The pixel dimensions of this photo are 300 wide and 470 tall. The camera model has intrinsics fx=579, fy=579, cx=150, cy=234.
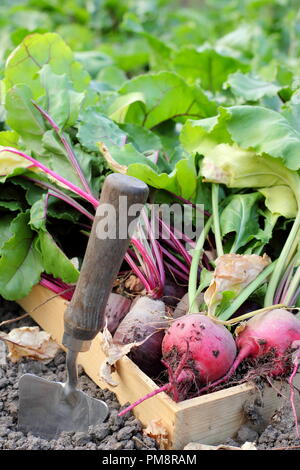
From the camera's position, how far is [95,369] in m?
1.35

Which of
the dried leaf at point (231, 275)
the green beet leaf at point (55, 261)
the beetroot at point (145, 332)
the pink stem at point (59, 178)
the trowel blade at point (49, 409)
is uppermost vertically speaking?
the pink stem at point (59, 178)

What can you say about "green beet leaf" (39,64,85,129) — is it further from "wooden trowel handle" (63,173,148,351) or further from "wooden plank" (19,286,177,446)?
"wooden trowel handle" (63,173,148,351)

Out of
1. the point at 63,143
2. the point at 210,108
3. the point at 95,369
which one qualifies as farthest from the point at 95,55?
the point at 95,369

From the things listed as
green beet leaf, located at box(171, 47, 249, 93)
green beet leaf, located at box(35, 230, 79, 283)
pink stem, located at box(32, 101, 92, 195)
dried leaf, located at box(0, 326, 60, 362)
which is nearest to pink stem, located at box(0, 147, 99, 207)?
pink stem, located at box(32, 101, 92, 195)

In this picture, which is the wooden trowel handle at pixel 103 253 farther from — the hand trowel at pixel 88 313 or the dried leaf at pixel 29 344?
the dried leaf at pixel 29 344

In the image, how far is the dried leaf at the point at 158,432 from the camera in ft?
3.59

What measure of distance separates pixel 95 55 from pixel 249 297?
2.07 m

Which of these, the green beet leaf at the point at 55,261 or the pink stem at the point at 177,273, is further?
the pink stem at the point at 177,273

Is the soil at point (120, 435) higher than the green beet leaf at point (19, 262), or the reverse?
the green beet leaf at point (19, 262)

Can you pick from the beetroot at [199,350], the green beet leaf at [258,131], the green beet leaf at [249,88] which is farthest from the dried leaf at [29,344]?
the green beet leaf at [249,88]

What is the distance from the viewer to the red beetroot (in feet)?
3.74

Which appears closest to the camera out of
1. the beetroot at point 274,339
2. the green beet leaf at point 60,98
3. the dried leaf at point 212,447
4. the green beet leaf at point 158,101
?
the dried leaf at point 212,447

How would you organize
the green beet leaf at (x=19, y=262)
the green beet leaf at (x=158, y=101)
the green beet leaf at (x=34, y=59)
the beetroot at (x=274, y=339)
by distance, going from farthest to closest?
the green beet leaf at (x=158, y=101), the green beet leaf at (x=34, y=59), the green beet leaf at (x=19, y=262), the beetroot at (x=274, y=339)
